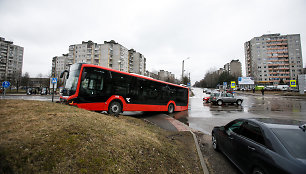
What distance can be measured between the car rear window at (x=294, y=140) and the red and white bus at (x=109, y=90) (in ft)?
23.5

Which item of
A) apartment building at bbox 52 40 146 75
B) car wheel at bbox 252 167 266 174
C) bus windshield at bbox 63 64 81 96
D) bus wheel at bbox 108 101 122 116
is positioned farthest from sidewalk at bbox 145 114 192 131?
apartment building at bbox 52 40 146 75

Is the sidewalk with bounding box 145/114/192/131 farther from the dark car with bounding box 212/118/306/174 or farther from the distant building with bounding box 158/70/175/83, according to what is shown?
the distant building with bounding box 158/70/175/83

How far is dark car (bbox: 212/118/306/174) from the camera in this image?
2.15 metres

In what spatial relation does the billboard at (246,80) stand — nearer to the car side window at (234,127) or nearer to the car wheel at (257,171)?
the car side window at (234,127)

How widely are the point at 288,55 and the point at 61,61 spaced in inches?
6040

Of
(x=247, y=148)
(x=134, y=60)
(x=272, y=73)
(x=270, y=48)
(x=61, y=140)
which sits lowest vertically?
(x=247, y=148)

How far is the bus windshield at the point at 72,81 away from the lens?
711 centimetres

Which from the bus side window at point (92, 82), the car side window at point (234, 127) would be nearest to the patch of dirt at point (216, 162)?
the car side window at point (234, 127)

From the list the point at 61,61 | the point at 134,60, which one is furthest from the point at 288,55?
the point at 61,61

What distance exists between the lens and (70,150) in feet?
8.04

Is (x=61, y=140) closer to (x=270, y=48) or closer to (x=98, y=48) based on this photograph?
(x=98, y=48)

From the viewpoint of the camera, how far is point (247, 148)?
2.96m

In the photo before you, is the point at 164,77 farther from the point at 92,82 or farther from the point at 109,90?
the point at 92,82

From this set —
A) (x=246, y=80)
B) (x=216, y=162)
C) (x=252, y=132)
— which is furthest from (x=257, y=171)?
(x=246, y=80)
